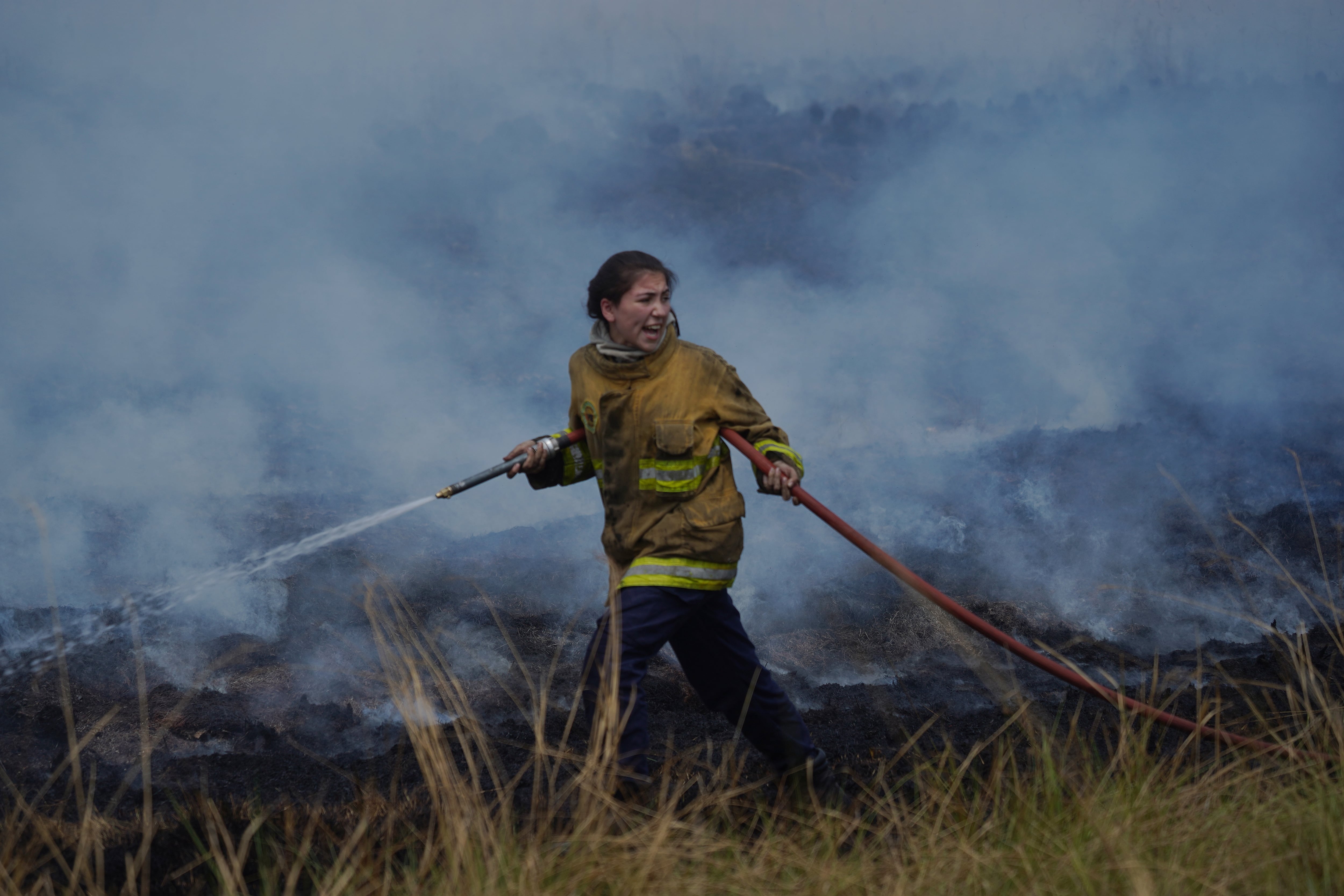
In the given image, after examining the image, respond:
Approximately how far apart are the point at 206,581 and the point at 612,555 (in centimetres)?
308

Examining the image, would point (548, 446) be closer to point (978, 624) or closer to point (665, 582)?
point (665, 582)

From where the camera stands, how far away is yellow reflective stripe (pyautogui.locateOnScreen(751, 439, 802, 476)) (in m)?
2.88

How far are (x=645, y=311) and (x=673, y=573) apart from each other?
28.4 inches

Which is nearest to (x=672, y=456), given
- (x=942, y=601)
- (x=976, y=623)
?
(x=942, y=601)

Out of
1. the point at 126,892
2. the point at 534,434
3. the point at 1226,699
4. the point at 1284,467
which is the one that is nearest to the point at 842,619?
the point at 1226,699

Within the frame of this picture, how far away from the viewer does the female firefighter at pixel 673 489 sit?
111 inches

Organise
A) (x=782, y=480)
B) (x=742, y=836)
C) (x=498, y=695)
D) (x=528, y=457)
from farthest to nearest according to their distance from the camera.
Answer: (x=498, y=695) < (x=528, y=457) < (x=782, y=480) < (x=742, y=836)

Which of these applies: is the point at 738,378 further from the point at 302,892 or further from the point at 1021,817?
the point at 302,892

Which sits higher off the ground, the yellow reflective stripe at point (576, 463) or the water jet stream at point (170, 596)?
the yellow reflective stripe at point (576, 463)

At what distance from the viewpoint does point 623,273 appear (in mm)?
2920

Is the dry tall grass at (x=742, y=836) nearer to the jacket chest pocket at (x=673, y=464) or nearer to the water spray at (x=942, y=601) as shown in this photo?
the water spray at (x=942, y=601)

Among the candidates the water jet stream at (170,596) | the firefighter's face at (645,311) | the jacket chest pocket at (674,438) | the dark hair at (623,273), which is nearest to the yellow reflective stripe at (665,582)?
the jacket chest pocket at (674,438)

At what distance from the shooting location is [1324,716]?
281cm

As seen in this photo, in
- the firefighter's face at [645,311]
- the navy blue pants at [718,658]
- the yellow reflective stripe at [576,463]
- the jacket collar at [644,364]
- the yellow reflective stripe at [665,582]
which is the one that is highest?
the firefighter's face at [645,311]
